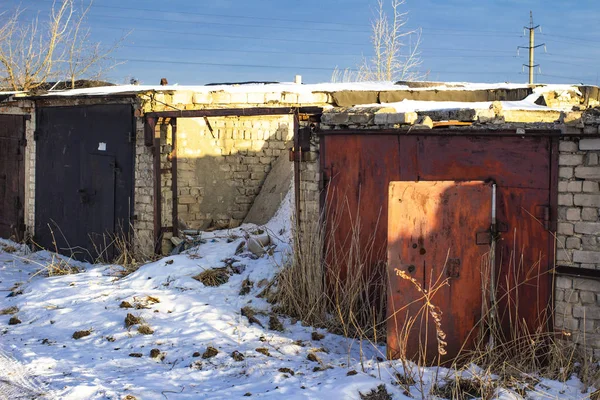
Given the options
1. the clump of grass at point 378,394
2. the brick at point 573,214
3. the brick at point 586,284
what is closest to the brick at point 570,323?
the brick at point 586,284

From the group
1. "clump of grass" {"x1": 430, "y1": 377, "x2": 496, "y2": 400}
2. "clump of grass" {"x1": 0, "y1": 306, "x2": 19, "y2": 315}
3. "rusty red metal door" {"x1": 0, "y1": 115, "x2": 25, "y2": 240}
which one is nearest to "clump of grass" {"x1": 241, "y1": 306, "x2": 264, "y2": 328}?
"clump of grass" {"x1": 430, "y1": 377, "x2": 496, "y2": 400}

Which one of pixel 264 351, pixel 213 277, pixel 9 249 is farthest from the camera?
pixel 9 249

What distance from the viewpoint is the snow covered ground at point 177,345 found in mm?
5602

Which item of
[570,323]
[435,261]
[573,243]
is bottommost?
[570,323]

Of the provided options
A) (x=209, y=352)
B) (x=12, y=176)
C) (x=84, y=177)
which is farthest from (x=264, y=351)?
(x=12, y=176)

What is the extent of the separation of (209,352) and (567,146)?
141 inches

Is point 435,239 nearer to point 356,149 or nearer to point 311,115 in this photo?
point 356,149

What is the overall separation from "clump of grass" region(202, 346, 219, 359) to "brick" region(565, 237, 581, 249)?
3.20 meters

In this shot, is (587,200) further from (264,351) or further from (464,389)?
(264,351)

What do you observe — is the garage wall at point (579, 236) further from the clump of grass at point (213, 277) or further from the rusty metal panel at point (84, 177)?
the rusty metal panel at point (84, 177)

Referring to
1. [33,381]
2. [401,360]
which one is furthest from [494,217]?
[33,381]

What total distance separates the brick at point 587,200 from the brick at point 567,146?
15.3 inches

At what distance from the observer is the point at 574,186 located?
619cm

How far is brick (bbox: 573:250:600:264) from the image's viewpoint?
241 inches
